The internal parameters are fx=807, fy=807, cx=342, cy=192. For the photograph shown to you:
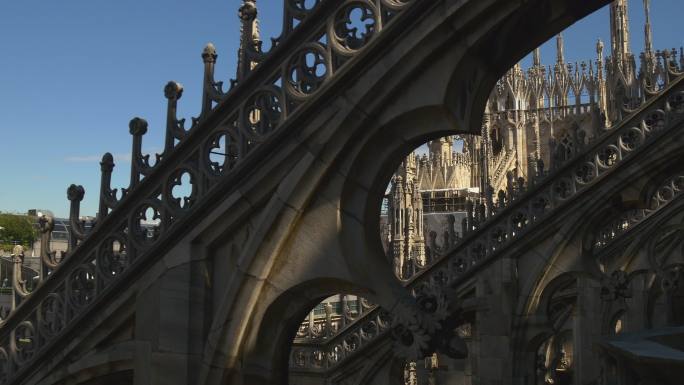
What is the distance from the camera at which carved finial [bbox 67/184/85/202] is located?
5336 mm

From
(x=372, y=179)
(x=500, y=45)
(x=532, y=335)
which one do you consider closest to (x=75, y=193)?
(x=372, y=179)

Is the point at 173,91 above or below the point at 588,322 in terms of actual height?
above

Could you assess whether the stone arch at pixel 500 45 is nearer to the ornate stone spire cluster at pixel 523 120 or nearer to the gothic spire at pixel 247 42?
the gothic spire at pixel 247 42

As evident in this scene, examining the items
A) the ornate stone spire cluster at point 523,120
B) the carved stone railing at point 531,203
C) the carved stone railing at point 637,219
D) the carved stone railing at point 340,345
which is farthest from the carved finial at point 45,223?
the ornate stone spire cluster at point 523,120

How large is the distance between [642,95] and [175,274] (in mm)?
7539

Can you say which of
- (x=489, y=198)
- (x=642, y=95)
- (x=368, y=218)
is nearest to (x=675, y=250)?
(x=489, y=198)

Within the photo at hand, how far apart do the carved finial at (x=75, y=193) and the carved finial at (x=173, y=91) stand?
0.90 metres

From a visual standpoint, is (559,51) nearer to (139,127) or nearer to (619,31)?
(619,31)

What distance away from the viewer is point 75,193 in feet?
17.5

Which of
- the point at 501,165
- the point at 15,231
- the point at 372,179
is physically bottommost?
the point at 372,179

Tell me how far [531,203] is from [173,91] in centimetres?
729

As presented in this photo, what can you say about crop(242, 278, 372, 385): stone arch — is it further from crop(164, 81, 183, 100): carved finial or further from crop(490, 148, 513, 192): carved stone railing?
crop(490, 148, 513, 192): carved stone railing

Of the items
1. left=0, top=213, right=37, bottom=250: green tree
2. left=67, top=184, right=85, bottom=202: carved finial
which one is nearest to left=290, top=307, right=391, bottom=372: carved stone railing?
left=67, top=184, right=85, bottom=202: carved finial

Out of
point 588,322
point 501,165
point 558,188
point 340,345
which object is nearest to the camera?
point 558,188
